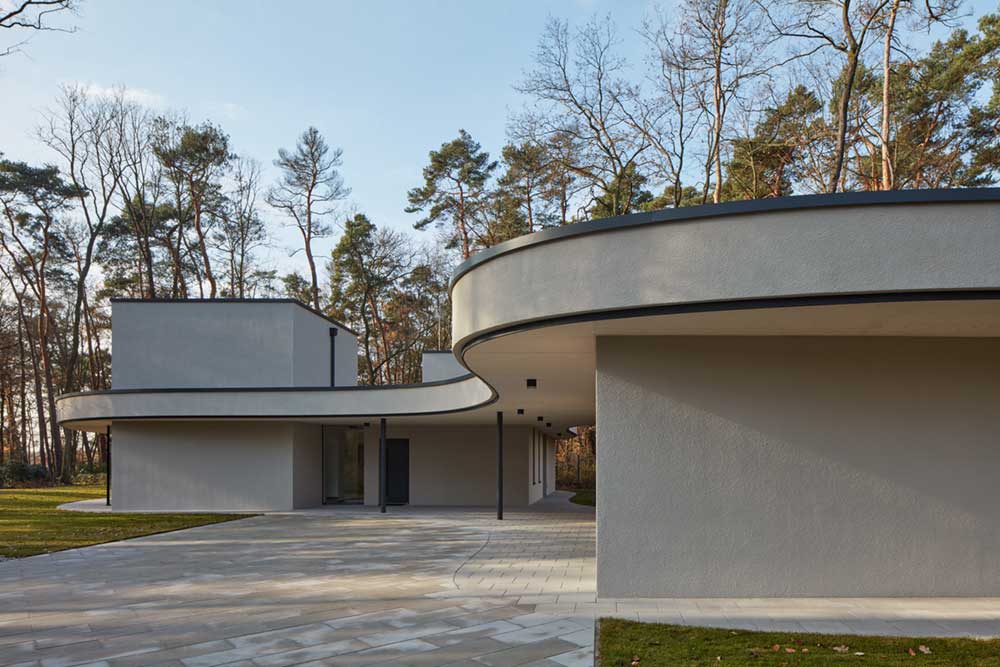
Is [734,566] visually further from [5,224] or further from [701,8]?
[5,224]

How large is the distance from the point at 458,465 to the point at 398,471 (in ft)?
6.24

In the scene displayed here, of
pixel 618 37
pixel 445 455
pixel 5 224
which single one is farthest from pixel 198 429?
pixel 5 224

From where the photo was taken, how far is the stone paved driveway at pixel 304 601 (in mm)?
5895

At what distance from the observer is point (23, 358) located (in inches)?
1542

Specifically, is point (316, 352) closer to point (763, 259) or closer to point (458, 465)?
point (458, 465)

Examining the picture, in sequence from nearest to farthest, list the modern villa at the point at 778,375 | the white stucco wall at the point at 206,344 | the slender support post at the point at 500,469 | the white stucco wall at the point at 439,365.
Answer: the modern villa at the point at 778,375 < the slender support post at the point at 500,469 < the white stucco wall at the point at 206,344 < the white stucco wall at the point at 439,365

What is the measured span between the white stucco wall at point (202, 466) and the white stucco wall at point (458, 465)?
9.48 ft

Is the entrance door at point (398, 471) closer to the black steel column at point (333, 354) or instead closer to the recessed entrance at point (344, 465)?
the recessed entrance at point (344, 465)

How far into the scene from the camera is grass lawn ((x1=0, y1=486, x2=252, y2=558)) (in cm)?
1305

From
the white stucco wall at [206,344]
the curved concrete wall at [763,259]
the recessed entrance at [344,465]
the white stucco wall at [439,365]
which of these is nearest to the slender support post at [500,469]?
the recessed entrance at [344,465]

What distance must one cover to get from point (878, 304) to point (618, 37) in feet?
56.8

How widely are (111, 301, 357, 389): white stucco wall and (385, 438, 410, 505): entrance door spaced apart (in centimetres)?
346

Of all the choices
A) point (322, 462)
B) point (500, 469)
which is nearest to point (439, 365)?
point (322, 462)

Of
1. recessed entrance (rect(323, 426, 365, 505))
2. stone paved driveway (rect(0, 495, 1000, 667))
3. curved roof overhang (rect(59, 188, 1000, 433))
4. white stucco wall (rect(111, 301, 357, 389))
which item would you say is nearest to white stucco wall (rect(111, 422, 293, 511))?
white stucco wall (rect(111, 301, 357, 389))
